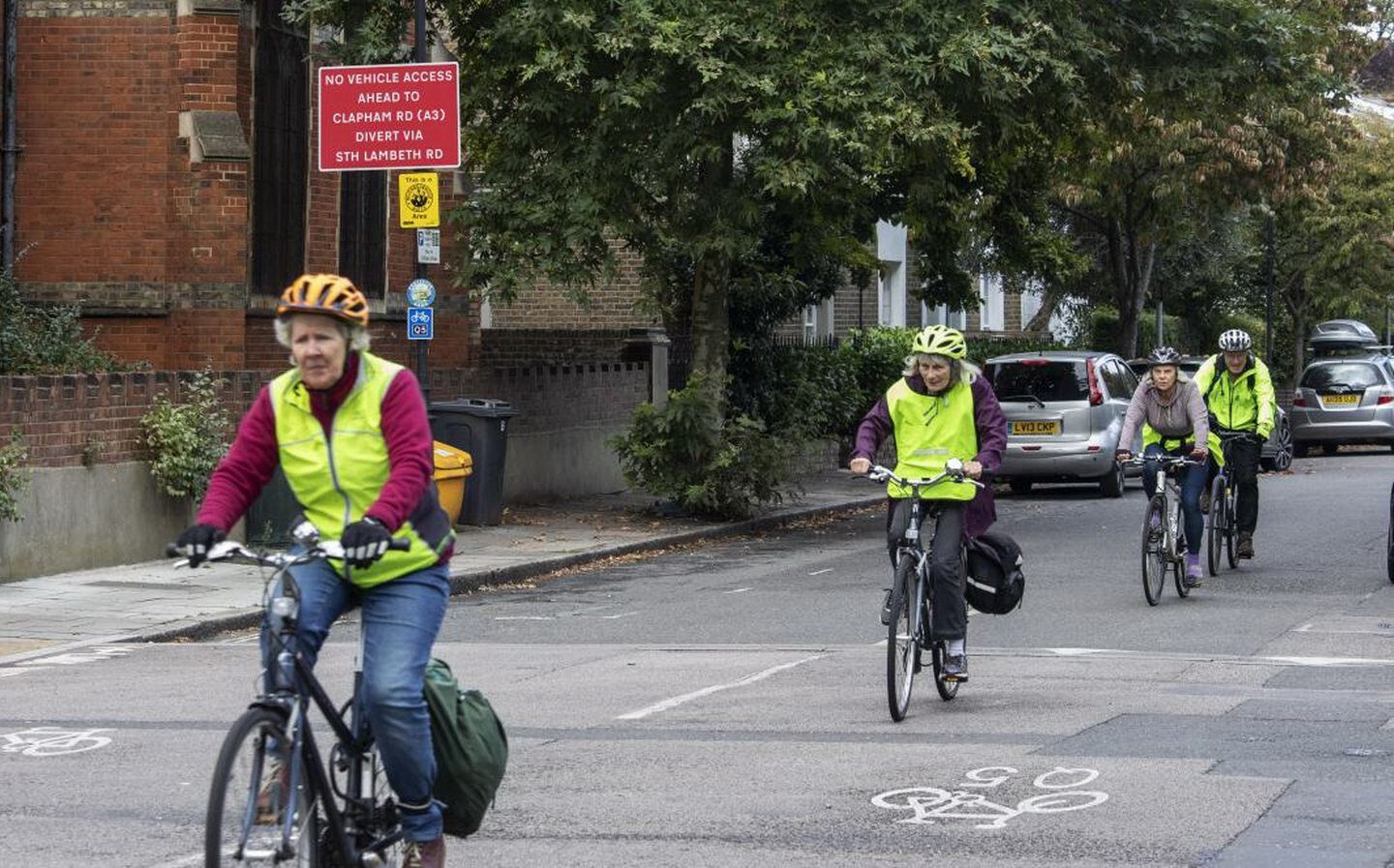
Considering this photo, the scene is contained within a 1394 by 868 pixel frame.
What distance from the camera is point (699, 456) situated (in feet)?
68.6

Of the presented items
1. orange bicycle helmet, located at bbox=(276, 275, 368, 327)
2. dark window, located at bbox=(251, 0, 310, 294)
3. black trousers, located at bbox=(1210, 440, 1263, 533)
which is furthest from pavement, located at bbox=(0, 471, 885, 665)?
black trousers, located at bbox=(1210, 440, 1263, 533)

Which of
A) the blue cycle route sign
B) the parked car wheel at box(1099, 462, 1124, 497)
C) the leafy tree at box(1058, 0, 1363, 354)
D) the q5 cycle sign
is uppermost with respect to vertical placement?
the leafy tree at box(1058, 0, 1363, 354)

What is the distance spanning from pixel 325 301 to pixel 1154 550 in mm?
9644

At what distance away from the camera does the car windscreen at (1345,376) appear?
1393 inches

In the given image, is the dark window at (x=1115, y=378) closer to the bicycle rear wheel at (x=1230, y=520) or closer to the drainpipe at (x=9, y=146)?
the bicycle rear wheel at (x=1230, y=520)

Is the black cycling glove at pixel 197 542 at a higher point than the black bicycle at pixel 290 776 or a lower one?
higher

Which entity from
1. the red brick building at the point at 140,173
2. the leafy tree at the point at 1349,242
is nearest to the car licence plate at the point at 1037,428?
the red brick building at the point at 140,173

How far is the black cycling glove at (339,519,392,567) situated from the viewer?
525cm

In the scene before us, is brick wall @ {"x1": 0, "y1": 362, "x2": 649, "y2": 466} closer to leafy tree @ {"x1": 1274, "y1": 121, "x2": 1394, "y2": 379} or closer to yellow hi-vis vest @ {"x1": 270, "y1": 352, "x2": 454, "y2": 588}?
yellow hi-vis vest @ {"x1": 270, "y1": 352, "x2": 454, "y2": 588}

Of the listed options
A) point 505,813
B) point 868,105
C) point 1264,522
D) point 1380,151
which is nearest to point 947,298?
point 1264,522

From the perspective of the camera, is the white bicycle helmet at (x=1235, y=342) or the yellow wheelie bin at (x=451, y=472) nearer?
the white bicycle helmet at (x=1235, y=342)

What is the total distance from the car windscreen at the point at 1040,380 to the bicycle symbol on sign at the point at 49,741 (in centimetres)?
1643

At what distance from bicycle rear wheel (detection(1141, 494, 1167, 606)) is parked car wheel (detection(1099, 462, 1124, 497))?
1041cm

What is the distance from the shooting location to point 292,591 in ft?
18.0
